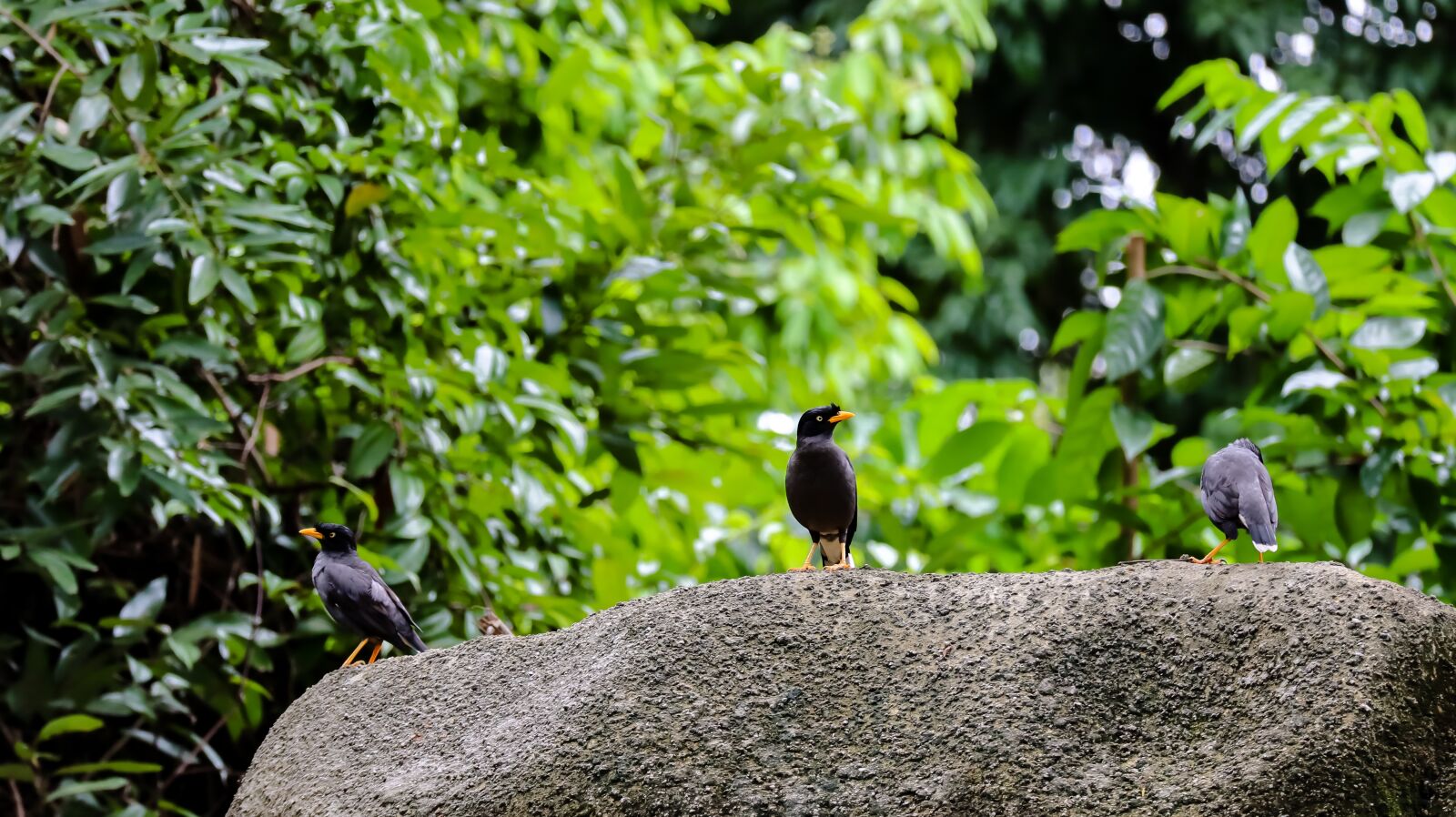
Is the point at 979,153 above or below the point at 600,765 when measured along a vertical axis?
below

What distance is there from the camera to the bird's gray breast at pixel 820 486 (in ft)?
8.99

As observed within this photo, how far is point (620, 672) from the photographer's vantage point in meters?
2.29

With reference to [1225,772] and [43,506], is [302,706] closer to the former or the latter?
[43,506]

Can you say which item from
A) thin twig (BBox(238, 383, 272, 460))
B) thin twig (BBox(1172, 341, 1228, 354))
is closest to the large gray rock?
thin twig (BBox(238, 383, 272, 460))

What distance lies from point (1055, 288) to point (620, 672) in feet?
41.3

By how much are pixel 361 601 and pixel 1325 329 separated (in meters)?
2.65

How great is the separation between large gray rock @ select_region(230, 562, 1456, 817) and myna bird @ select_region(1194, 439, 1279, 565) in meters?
0.12

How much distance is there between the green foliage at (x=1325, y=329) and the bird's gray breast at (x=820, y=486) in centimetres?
123

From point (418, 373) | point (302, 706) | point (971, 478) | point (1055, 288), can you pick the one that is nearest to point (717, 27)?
point (1055, 288)

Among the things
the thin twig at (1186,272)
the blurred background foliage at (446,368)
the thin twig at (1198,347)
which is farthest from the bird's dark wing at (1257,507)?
the thin twig at (1186,272)

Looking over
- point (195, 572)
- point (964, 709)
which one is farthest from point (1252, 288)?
point (195, 572)

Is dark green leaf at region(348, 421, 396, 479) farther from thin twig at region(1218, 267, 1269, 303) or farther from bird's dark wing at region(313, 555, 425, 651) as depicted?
thin twig at region(1218, 267, 1269, 303)

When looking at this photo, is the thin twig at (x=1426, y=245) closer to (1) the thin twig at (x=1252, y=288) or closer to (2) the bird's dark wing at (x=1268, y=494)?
(1) the thin twig at (x=1252, y=288)

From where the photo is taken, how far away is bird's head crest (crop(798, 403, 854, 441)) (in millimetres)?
2869
